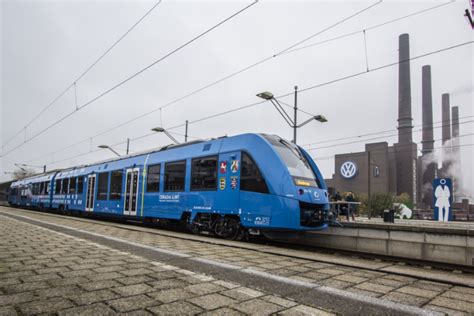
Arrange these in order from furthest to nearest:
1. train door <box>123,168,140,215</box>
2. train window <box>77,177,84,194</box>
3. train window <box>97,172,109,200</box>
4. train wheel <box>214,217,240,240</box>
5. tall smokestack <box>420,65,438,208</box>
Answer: tall smokestack <box>420,65,438,208</box> → train window <box>77,177,84,194</box> → train window <box>97,172,109,200</box> → train door <box>123,168,140,215</box> → train wheel <box>214,217,240,240</box>

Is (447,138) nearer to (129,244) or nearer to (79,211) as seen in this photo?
(79,211)

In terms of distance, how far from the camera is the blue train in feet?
26.3

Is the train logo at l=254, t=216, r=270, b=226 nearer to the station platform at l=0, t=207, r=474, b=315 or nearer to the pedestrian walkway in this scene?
the station platform at l=0, t=207, r=474, b=315

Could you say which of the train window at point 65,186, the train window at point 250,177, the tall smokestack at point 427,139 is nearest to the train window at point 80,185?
the train window at point 65,186

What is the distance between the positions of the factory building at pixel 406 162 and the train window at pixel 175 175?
174 feet

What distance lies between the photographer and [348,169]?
227ft

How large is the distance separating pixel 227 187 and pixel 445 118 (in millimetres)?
70548

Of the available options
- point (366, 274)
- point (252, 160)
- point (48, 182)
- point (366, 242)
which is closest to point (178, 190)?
point (252, 160)

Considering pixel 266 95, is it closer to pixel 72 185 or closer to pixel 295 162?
pixel 295 162

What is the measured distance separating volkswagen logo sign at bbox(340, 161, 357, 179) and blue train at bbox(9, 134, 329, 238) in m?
60.0

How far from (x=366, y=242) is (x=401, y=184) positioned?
62.2 meters

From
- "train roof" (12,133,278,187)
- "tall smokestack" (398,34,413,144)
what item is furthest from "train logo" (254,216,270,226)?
"tall smokestack" (398,34,413,144)

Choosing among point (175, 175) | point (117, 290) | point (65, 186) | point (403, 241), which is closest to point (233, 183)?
point (175, 175)

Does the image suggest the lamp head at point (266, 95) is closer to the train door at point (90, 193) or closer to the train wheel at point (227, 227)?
the train wheel at point (227, 227)
